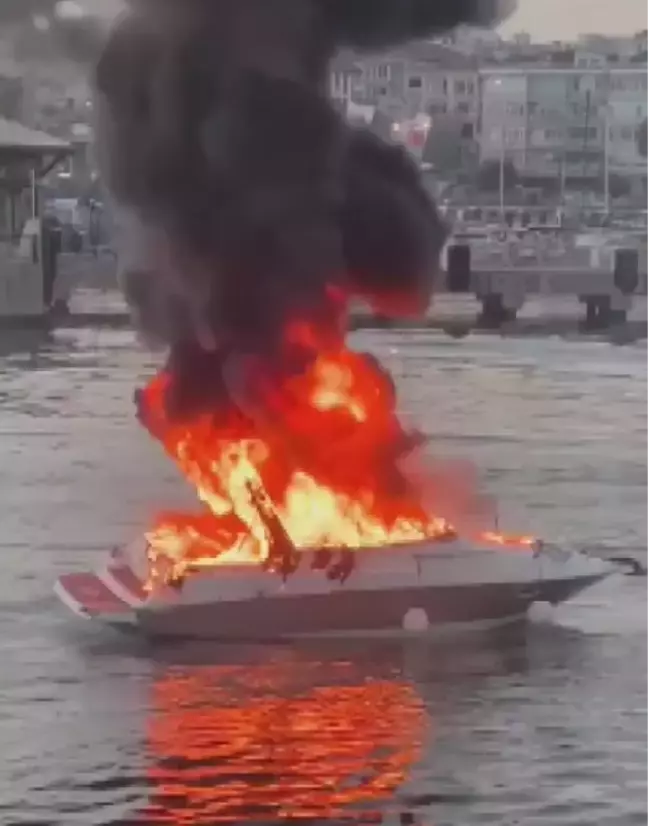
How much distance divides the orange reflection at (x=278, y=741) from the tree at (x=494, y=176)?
148297 mm

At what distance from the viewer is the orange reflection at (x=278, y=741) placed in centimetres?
2480

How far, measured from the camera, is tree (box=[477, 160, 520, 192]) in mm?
179250

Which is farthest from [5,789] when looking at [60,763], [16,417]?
[16,417]

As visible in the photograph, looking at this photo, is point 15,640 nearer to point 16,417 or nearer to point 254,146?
point 254,146

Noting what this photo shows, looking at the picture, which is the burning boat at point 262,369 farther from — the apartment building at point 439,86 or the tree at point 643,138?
the tree at point 643,138

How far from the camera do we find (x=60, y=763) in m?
26.6

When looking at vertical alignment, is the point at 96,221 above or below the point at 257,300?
below

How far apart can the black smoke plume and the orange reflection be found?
4.64 meters

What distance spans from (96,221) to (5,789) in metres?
107

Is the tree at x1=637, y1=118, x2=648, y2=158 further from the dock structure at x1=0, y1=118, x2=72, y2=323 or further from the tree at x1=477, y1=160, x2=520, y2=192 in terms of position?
the dock structure at x1=0, y1=118, x2=72, y2=323

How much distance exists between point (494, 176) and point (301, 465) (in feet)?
495

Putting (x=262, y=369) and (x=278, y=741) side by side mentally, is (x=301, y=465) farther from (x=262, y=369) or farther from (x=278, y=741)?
(x=278, y=741)

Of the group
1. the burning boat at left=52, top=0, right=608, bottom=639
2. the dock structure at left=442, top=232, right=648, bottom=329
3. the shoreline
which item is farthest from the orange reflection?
the dock structure at left=442, top=232, right=648, bottom=329

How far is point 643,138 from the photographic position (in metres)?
194
